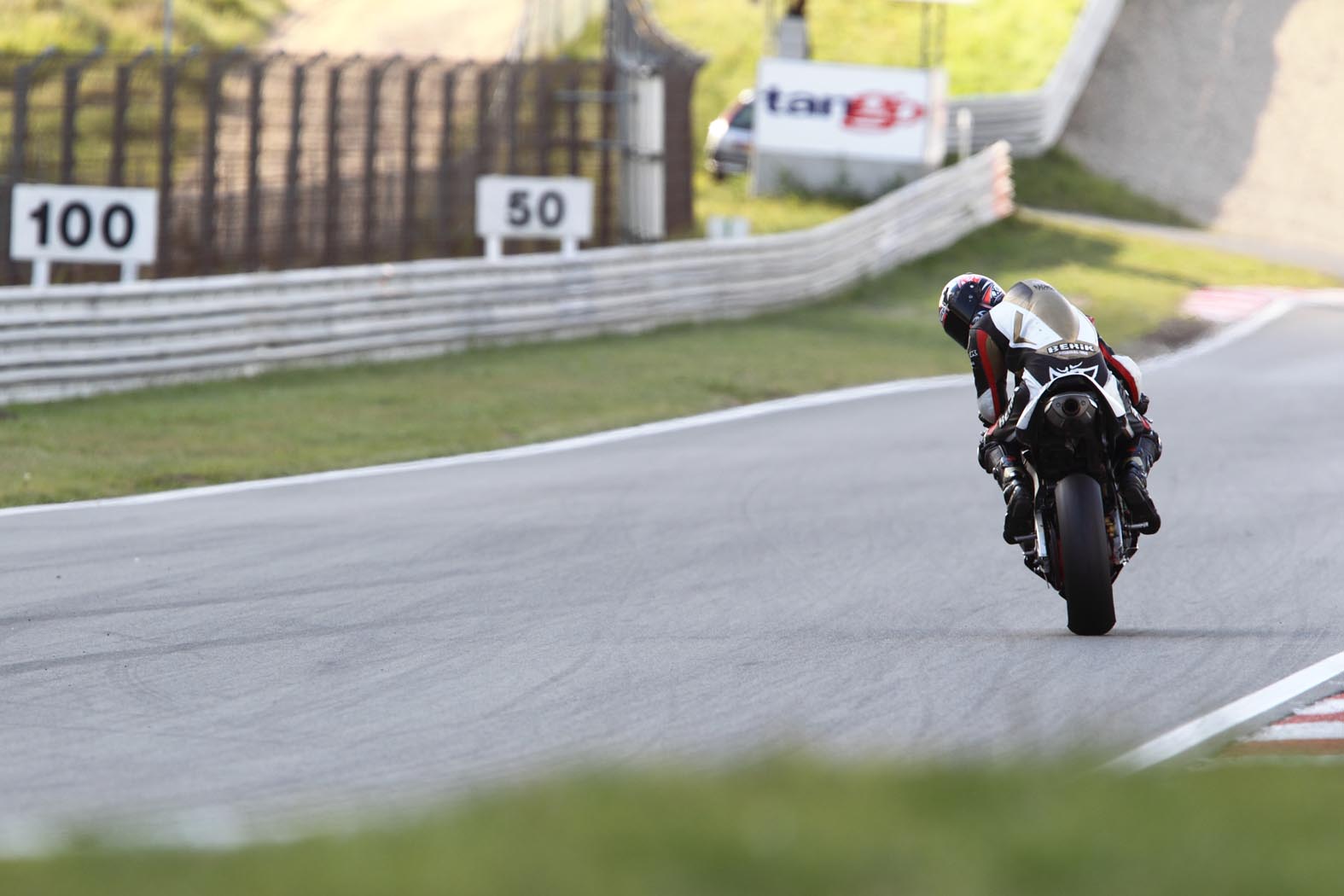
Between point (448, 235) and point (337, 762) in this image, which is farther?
point (448, 235)

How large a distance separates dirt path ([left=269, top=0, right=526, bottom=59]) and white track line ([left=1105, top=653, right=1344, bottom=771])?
32.1 metres

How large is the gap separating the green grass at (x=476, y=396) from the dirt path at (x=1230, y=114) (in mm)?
10842

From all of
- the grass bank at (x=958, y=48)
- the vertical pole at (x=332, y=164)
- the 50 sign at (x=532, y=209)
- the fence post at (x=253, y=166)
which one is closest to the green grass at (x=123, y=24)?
the grass bank at (x=958, y=48)

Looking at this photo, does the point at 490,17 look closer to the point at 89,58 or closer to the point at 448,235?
the point at 448,235

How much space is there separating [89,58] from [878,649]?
11118mm

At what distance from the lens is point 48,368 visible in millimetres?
14461

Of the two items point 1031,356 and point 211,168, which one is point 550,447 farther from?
point 1031,356

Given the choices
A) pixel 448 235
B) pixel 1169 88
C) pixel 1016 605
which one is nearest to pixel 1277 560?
pixel 1016 605

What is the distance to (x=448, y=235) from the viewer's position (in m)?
20.9

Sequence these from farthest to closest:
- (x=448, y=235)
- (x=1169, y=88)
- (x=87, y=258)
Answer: (x=1169, y=88) < (x=448, y=235) < (x=87, y=258)

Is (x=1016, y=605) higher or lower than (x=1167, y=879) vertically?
lower

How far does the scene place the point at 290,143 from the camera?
18.8 metres

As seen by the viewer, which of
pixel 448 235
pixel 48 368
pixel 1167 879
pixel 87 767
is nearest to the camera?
pixel 1167 879

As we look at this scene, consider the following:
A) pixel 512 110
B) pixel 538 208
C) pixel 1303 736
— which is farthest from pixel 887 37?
pixel 1303 736
